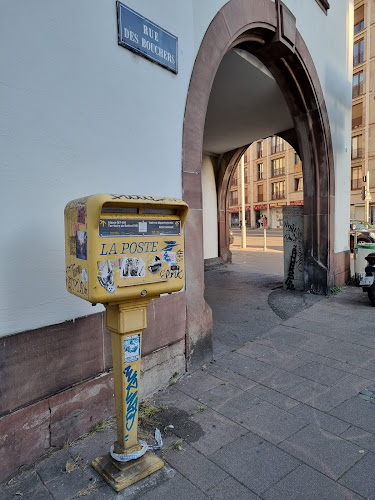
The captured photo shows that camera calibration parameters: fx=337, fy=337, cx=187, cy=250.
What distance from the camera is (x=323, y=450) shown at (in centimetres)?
237

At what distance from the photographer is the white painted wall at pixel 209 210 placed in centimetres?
1191

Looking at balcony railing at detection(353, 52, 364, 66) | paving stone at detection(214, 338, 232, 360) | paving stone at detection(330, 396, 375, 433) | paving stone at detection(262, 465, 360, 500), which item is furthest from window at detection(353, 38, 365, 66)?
paving stone at detection(262, 465, 360, 500)

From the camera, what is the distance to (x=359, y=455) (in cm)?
231

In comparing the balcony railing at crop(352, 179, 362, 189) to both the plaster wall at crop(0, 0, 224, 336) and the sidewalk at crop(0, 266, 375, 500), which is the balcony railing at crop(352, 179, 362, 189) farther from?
the plaster wall at crop(0, 0, 224, 336)

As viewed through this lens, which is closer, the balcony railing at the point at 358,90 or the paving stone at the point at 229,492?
the paving stone at the point at 229,492

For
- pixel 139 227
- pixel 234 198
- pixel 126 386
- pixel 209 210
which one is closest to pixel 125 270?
pixel 139 227

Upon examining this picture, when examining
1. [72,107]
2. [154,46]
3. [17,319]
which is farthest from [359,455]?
[154,46]

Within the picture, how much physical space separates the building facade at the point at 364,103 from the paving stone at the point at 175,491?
32797 mm

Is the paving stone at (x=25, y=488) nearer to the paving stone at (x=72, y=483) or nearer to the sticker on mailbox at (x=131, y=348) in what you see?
the paving stone at (x=72, y=483)

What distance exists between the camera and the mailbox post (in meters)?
1.79

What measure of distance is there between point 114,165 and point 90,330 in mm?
1371

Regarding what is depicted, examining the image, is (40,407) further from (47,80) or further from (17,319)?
(47,80)

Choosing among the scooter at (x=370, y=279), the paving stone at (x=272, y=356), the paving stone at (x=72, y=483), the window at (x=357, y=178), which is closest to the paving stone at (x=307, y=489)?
the paving stone at (x=72, y=483)

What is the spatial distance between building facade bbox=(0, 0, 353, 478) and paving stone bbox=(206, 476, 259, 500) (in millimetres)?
1101
